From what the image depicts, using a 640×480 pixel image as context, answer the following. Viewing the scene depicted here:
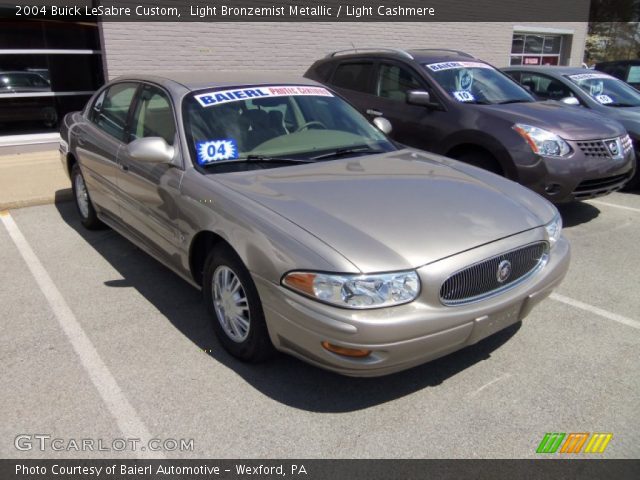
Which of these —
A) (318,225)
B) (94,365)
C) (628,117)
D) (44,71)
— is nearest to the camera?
(318,225)

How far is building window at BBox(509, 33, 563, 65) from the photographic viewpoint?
53.0 feet

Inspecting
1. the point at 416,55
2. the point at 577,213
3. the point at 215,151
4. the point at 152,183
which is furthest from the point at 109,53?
the point at 577,213

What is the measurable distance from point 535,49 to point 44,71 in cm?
1359

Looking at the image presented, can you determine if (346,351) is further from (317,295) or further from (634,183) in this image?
(634,183)

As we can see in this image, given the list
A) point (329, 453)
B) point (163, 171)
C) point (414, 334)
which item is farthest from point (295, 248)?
point (163, 171)

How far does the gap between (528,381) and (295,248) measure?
1532mm

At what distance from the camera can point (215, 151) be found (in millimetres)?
3609

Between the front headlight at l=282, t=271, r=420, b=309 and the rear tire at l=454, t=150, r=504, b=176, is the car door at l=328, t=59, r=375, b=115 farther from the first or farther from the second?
the front headlight at l=282, t=271, r=420, b=309

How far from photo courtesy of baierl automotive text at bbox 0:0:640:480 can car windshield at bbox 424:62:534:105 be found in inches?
2.4

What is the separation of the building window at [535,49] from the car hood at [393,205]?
13.7m

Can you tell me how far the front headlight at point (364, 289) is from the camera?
2.56m

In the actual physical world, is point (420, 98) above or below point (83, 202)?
above

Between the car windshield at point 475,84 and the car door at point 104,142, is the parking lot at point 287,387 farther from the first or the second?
the car windshield at point 475,84

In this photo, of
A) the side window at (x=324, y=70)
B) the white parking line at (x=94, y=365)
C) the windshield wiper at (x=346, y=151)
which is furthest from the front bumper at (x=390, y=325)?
the side window at (x=324, y=70)
